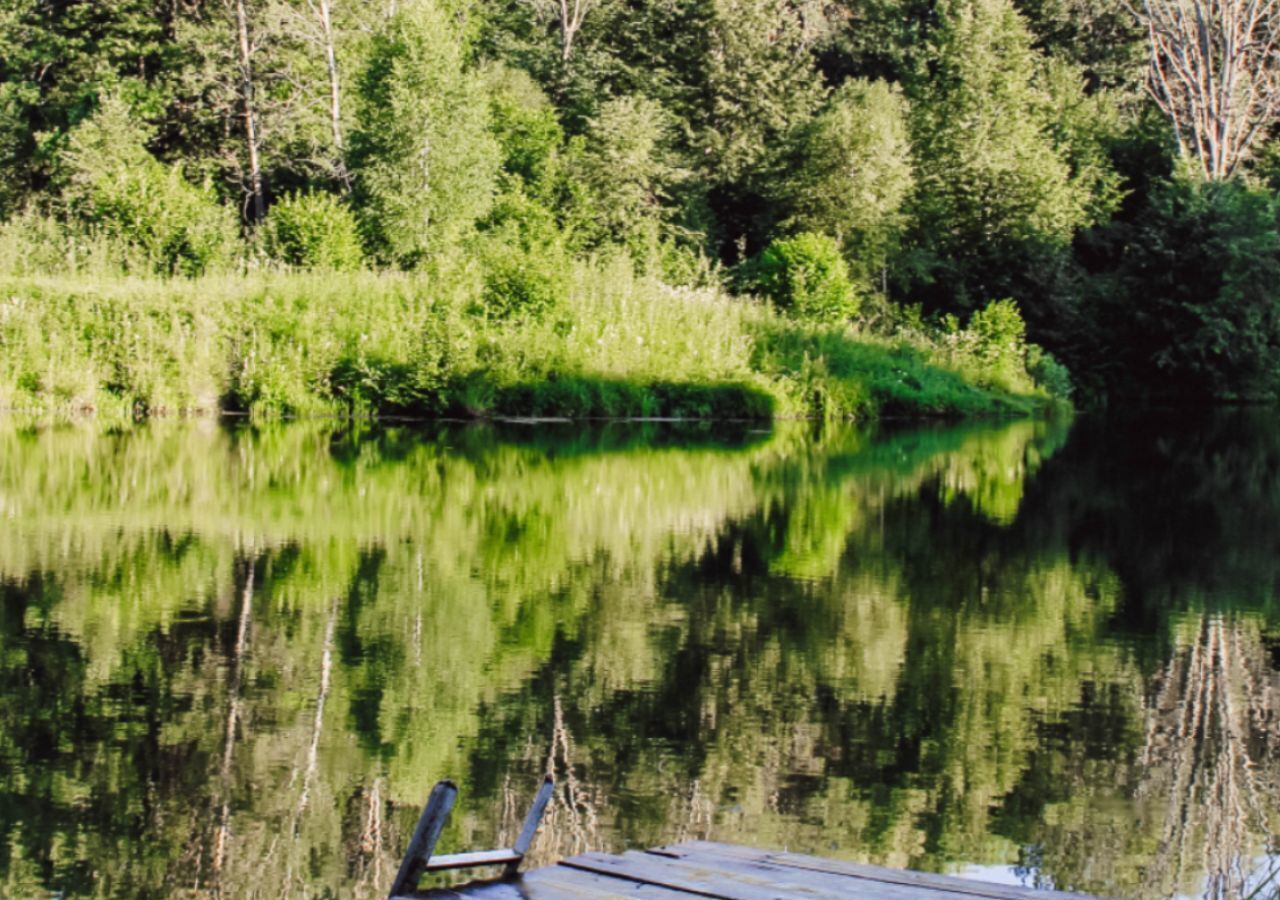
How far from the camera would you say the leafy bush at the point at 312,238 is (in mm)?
23766

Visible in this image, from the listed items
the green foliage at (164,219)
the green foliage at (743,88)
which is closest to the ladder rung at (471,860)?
the green foliage at (164,219)

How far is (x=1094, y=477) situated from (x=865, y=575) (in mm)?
7313

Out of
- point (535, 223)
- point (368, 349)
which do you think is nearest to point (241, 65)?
point (535, 223)

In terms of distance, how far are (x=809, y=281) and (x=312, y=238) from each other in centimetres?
827

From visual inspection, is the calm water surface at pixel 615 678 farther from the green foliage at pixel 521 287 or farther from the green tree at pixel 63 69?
the green tree at pixel 63 69

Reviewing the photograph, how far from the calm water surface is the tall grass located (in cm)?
685

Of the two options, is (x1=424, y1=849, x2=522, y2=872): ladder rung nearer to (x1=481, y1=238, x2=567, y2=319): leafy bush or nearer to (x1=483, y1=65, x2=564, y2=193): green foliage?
(x1=481, y1=238, x2=567, y2=319): leafy bush

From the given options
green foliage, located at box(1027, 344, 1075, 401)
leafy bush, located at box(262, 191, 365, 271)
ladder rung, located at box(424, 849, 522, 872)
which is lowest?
ladder rung, located at box(424, 849, 522, 872)

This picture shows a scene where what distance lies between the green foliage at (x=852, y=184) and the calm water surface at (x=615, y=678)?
19254mm

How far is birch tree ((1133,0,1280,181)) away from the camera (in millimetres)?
37500

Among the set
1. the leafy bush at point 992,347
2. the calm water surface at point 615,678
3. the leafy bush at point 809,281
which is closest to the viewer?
the calm water surface at point 615,678

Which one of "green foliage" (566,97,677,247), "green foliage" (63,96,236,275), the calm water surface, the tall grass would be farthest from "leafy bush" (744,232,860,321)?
the calm water surface

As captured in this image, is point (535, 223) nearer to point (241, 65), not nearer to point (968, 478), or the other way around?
point (241, 65)

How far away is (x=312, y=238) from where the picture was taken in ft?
78.2
